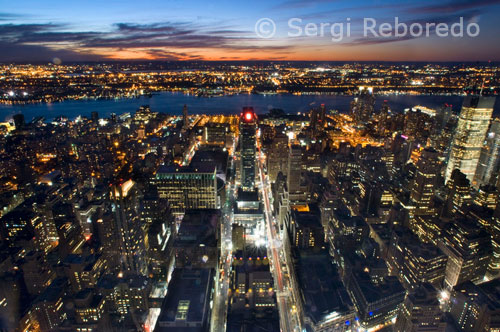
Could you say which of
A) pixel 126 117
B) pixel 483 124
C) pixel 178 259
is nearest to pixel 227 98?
pixel 126 117

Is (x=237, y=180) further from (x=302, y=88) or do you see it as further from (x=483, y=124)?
(x=302, y=88)

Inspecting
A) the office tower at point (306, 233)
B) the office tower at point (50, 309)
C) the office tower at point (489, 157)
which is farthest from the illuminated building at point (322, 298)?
the office tower at point (489, 157)

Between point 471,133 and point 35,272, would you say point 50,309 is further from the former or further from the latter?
point 471,133

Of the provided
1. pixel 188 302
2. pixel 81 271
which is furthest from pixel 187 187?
pixel 188 302

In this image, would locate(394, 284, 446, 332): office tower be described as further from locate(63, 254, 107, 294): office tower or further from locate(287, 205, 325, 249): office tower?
locate(63, 254, 107, 294): office tower

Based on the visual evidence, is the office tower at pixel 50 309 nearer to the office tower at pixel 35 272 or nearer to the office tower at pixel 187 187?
the office tower at pixel 35 272
